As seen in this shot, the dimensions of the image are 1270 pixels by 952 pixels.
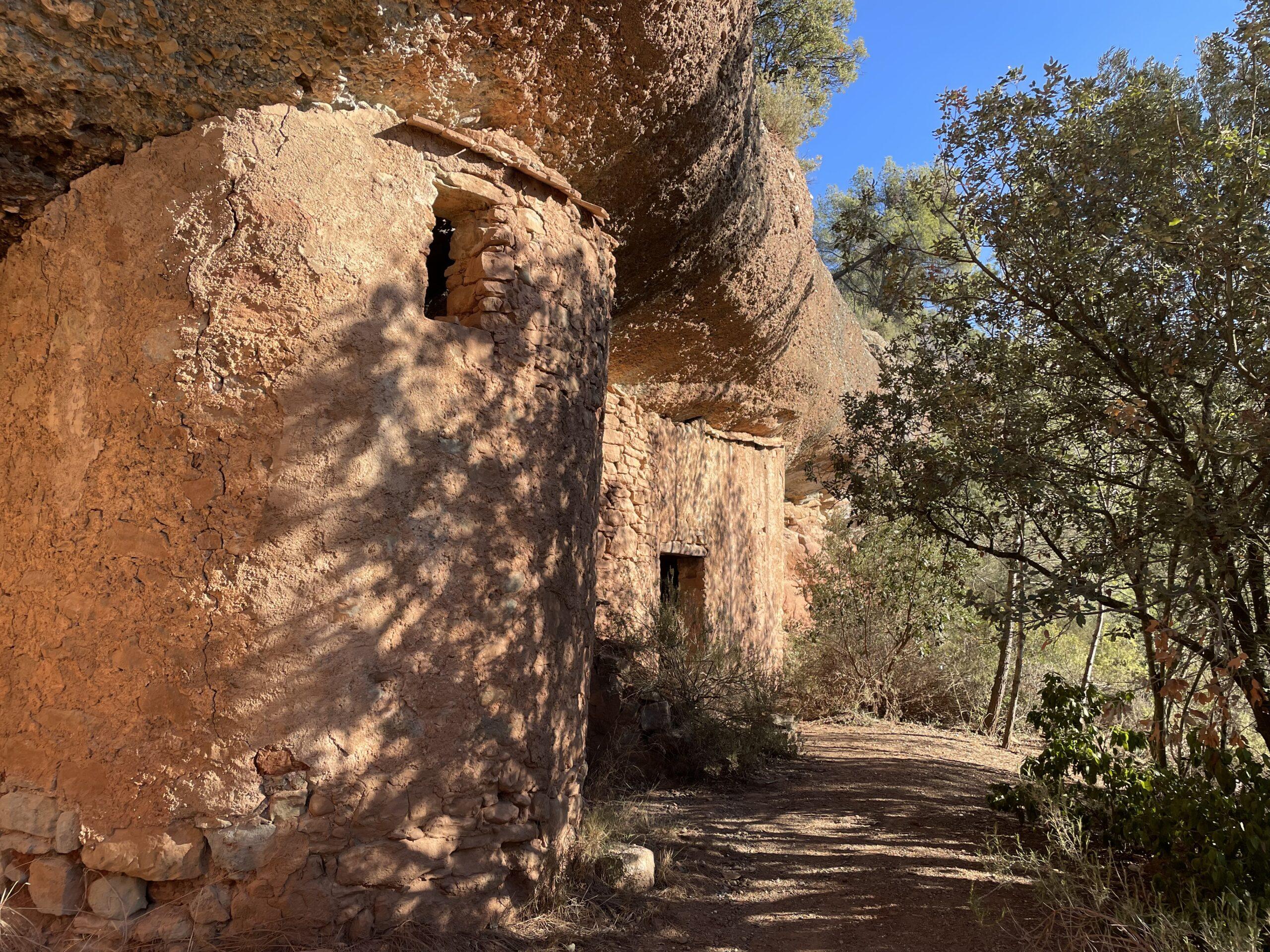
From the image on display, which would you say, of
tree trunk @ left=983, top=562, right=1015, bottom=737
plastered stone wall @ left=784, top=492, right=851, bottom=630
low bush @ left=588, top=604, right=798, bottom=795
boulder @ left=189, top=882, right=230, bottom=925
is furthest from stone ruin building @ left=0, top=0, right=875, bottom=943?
plastered stone wall @ left=784, top=492, right=851, bottom=630

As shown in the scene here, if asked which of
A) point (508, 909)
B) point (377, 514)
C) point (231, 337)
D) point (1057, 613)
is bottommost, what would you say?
point (508, 909)

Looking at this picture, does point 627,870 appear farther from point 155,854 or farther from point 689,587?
point 689,587

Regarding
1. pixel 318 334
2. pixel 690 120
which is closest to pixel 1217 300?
pixel 690 120

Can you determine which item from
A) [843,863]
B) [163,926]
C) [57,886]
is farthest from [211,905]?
[843,863]

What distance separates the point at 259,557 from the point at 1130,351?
4.35m

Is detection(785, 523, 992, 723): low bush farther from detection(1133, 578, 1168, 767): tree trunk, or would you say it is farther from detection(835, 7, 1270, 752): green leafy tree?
detection(1133, 578, 1168, 767): tree trunk

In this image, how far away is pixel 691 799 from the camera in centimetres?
620

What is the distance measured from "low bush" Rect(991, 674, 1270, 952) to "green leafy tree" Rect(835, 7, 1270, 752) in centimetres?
32

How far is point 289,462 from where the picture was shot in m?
3.43

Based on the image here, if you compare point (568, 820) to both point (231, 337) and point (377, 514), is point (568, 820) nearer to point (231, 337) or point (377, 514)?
point (377, 514)

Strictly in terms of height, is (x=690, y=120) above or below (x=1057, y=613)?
above

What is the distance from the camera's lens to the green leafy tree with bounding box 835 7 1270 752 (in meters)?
4.06

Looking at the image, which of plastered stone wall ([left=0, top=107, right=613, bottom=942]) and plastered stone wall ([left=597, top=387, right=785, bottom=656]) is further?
plastered stone wall ([left=597, top=387, right=785, bottom=656])

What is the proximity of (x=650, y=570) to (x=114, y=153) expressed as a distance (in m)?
5.45
